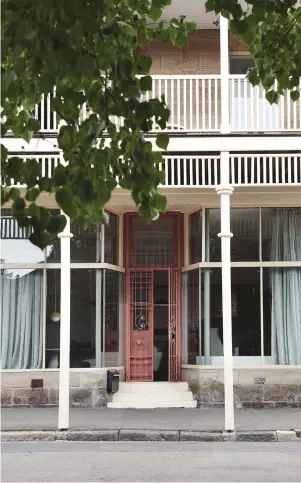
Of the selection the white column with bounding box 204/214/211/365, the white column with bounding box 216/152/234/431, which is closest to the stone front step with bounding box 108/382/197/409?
the white column with bounding box 204/214/211/365

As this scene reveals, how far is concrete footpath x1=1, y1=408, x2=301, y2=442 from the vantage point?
1330 cm

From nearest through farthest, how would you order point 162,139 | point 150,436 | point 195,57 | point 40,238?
point 40,238, point 162,139, point 150,436, point 195,57

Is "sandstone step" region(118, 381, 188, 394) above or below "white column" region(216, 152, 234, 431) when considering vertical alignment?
below

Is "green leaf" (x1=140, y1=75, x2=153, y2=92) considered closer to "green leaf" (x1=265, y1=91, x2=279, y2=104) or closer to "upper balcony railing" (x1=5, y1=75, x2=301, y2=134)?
"green leaf" (x1=265, y1=91, x2=279, y2=104)

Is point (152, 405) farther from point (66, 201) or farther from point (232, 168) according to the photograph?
point (66, 201)

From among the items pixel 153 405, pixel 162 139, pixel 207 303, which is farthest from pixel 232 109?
pixel 162 139

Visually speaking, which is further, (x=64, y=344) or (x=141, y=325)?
(x=141, y=325)

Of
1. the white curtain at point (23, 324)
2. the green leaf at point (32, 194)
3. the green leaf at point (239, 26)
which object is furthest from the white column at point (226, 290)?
the green leaf at point (32, 194)

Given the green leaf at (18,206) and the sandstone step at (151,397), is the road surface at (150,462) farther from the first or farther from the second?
the green leaf at (18,206)

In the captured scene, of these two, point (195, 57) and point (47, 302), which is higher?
point (195, 57)

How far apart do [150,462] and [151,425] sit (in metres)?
3.19

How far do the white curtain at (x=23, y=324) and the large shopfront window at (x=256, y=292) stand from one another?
119 inches

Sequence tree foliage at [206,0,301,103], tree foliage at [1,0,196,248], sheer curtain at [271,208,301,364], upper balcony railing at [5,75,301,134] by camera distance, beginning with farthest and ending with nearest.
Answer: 1. sheer curtain at [271,208,301,364]
2. upper balcony railing at [5,75,301,134]
3. tree foliage at [206,0,301,103]
4. tree foliage at [1,0,196,248]

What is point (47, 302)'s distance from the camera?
16656 millimetres
